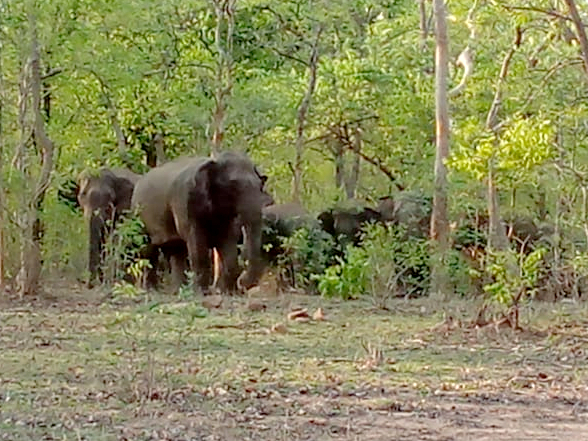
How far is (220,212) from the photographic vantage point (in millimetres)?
15125

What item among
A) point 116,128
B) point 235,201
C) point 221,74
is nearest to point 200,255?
point 235,201

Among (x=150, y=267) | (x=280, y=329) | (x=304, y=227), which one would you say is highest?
(x=304, y=227)

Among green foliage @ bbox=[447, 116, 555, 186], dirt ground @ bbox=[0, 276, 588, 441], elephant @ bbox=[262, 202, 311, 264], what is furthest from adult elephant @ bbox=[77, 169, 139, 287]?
green foliage @ bbox=[447, 116, 555, 186]

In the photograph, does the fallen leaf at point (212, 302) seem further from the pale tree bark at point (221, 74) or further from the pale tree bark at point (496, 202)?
the pale tree bark at point (221, 74)

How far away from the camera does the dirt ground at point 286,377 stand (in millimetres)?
6066

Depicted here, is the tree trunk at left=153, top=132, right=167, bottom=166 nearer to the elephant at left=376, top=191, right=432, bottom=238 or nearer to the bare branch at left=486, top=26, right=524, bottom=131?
the elephant at left=376, top=191, right=432, bottom=238

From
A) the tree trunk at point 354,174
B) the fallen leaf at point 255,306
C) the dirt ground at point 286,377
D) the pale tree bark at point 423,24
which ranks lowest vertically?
the dirt ground at point 286,377

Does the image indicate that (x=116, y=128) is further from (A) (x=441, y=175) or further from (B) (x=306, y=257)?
(A) (x=441, y=175)

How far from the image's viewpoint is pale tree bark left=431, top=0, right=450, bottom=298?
14.3 meters

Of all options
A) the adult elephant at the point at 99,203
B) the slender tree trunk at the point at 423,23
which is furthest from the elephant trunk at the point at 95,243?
the slender tree trunk at the point at 423,23

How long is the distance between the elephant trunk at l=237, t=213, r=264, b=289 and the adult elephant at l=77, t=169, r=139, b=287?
2.78 metres

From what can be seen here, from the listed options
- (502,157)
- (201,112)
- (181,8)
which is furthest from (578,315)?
(181,8)

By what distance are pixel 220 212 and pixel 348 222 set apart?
386 cm

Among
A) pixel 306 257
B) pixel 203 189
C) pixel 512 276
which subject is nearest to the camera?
pixel 512 276
